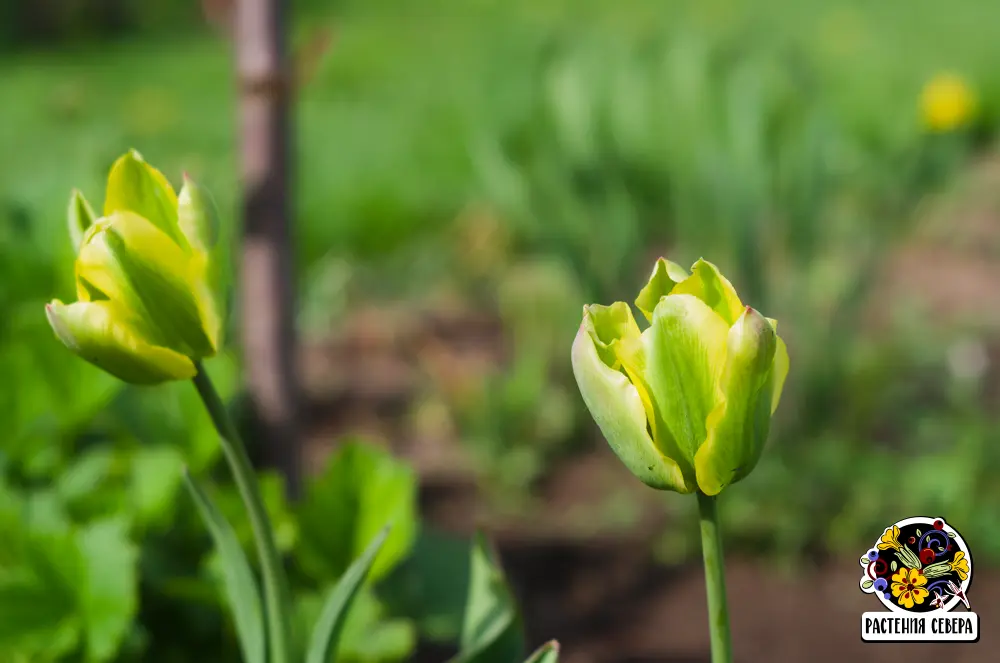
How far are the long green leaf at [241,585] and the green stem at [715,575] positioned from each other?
295 mm

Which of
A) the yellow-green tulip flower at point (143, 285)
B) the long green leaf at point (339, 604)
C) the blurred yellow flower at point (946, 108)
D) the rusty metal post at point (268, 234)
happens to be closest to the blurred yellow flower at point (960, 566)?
the long green leaf at point (339, 604)

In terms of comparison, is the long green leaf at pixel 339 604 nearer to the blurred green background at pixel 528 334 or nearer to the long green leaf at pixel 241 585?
the long green leaf at pixel 241 585

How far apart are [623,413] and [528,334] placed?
5.97 feet

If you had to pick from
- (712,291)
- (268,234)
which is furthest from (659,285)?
(268,234)

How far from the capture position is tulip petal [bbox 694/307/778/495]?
0.52 metres

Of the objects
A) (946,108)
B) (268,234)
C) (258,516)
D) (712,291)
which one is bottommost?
(258,516)

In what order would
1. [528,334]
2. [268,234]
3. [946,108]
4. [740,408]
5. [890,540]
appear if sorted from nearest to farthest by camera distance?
[740,408], [890,540], [268,234], [946,108], [528,334]

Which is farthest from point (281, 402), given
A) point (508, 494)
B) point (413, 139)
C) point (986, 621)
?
point (413, 139)

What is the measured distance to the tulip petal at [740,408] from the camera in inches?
20.3

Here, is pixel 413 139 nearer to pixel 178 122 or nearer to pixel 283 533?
pixel 178 122

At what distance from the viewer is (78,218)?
660 mm

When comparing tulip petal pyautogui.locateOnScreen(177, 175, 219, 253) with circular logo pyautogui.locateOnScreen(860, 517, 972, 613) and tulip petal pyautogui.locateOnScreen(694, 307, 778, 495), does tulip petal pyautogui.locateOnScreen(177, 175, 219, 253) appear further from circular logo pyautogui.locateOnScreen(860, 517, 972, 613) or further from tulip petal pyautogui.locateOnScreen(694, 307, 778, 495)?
circular logo pyautogui.locateOnScreen(860, 517, 972, 613)

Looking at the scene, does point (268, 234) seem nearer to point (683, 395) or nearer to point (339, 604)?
point (339, 604)

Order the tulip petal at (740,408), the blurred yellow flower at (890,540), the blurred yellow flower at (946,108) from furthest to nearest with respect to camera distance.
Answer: the blurred yellow flower at (946,108), the blurred yellow flower at (890,540), the tulip petal at (740,408)
